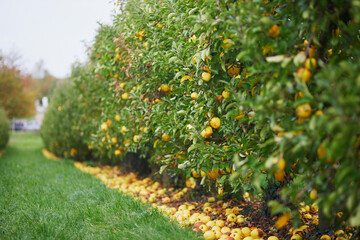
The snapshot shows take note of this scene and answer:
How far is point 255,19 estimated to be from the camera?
5.37ft

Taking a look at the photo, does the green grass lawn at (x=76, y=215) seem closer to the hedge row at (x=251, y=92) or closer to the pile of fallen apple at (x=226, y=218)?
the pile of fallen apple at (x=226, y=218)

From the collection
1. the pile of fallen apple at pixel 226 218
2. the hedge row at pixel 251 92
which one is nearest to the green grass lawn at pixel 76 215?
the pile of fallen apple at pixel 226 218

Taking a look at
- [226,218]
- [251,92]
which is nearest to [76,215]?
[226,218]

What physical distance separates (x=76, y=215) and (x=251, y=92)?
2207 millimetres

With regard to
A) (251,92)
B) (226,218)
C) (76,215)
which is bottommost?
(226,218)

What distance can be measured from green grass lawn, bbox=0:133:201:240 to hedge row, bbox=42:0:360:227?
64 centimetres

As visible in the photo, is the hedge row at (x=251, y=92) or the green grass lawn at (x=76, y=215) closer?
the hedge row at (x=251, y=92)

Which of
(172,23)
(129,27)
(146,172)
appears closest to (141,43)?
(129,27)

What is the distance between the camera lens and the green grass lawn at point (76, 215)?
248 centimetres

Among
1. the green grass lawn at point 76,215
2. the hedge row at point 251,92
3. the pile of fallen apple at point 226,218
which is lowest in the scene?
the pile of fallen apple at point 226,218

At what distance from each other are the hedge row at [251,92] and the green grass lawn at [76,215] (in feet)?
2.09

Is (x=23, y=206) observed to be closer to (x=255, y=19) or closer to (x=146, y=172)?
(x=146, y=172)

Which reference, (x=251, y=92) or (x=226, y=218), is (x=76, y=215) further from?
(x=251, y=92)

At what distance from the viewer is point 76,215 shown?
3.01m
